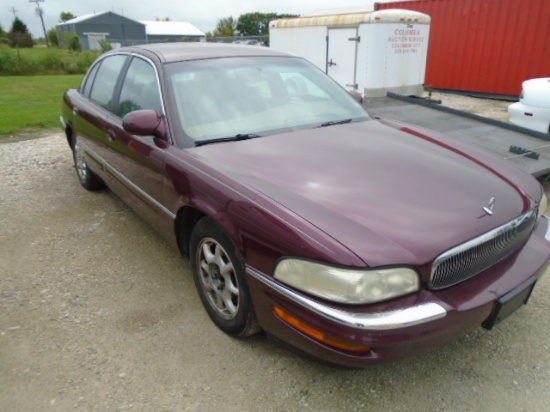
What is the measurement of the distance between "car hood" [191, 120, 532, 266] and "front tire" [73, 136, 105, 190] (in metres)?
2.60

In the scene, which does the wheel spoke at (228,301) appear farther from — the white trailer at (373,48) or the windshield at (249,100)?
the white trailer at (373,48)

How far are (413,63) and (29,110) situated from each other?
8964 mm

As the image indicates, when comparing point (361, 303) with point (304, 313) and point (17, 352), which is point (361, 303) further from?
point (17, 352)

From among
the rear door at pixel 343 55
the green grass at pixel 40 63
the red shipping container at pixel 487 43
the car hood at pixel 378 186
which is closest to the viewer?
the car hood at pixel 378 186

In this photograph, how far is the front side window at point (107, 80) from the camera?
12.1 feet

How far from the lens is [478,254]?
199 cm

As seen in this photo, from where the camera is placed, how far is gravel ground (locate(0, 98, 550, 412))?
207cm

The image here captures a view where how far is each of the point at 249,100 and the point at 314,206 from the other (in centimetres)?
131

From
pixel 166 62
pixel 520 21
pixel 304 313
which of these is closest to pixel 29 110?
pixel 166 62

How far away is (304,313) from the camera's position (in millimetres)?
1792

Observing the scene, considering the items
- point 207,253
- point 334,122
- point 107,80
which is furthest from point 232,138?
point 107,80

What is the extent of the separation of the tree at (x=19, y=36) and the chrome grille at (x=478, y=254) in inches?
1792

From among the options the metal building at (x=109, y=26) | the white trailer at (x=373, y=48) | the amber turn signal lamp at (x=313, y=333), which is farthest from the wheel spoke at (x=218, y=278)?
the metal building at (x=109, y=26)

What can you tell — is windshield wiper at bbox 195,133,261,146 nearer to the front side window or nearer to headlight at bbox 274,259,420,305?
headlight at bbox 274,259,420,305
